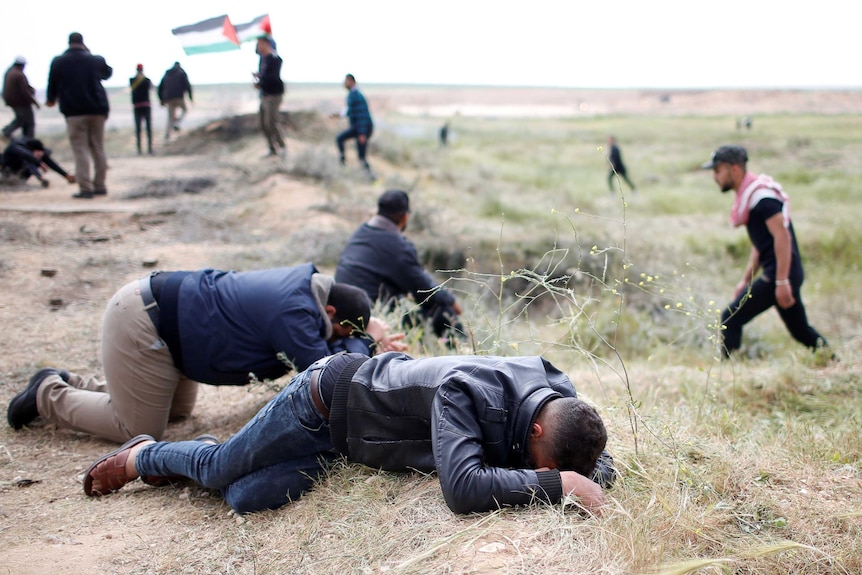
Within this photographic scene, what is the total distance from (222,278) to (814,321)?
755 centimetres

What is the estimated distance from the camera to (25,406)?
375cm

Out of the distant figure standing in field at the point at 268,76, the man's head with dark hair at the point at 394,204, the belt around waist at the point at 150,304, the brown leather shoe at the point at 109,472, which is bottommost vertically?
the brown leather shoe at the point at 109,472

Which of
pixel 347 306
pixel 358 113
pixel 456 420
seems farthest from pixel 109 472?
pixel 358 113

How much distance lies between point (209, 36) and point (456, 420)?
37.9 ft

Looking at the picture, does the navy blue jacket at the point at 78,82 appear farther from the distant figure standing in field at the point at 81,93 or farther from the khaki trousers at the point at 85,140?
the khaki trousers at the point at 85,140

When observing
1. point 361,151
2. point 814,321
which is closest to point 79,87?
point 361,151

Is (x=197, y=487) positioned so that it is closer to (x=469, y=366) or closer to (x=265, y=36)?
(x=469, y=366)

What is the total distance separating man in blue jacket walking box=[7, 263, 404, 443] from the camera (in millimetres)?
3398

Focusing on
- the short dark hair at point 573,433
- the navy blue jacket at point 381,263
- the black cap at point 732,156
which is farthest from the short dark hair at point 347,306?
the black cap at point 732,156

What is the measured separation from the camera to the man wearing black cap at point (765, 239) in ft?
16.8

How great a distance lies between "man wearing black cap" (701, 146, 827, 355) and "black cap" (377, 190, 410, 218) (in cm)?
233

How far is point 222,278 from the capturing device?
140 inches

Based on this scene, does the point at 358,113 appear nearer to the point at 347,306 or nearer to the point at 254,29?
the point at 254,29

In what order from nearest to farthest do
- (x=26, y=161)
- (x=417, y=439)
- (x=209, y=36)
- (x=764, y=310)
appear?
(x=417, y=439) → (x=764, y=310) → (x=26, y=161) → (x=209, y=36)
